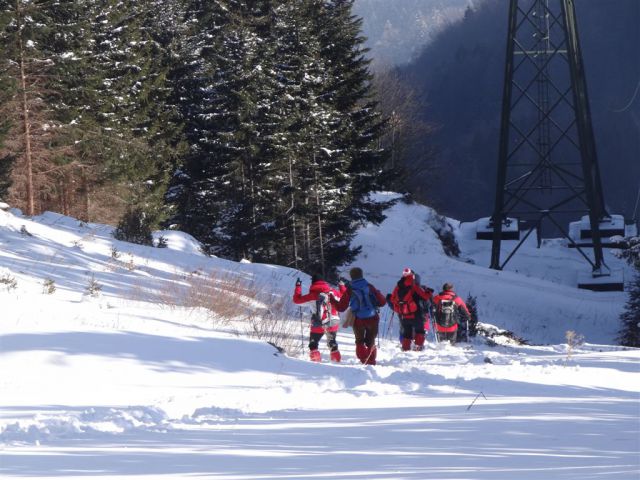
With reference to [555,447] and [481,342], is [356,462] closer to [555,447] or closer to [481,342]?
[555,447]

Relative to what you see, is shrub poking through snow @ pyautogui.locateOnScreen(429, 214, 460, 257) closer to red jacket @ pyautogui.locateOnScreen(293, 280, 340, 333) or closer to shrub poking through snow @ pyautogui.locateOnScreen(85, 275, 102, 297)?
shrub poking through snow @ pyautogui.locateOnScreen(85, 275, 102, 297)

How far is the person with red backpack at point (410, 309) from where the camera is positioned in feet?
46.3

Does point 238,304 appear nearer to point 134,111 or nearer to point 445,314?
point 445,314

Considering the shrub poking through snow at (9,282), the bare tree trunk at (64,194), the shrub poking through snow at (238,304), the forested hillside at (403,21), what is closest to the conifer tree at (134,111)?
the bare tree trunk at (64,194)

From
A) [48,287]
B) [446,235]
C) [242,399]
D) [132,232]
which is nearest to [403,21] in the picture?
[446,235]

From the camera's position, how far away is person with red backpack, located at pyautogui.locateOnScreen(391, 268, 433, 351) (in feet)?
46.3

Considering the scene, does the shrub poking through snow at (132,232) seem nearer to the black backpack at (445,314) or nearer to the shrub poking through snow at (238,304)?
the shrub poking through snow at (238,304)

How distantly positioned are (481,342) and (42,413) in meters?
12.9

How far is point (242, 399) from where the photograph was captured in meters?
7.76

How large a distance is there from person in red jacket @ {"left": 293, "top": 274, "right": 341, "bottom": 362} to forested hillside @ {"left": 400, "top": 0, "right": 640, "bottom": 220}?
68648 mm

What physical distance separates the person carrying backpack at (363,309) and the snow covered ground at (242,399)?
419mm

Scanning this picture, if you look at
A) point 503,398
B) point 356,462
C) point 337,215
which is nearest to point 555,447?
point 356,462

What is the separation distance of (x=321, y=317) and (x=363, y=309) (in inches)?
24.0

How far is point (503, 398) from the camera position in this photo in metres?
8.21
